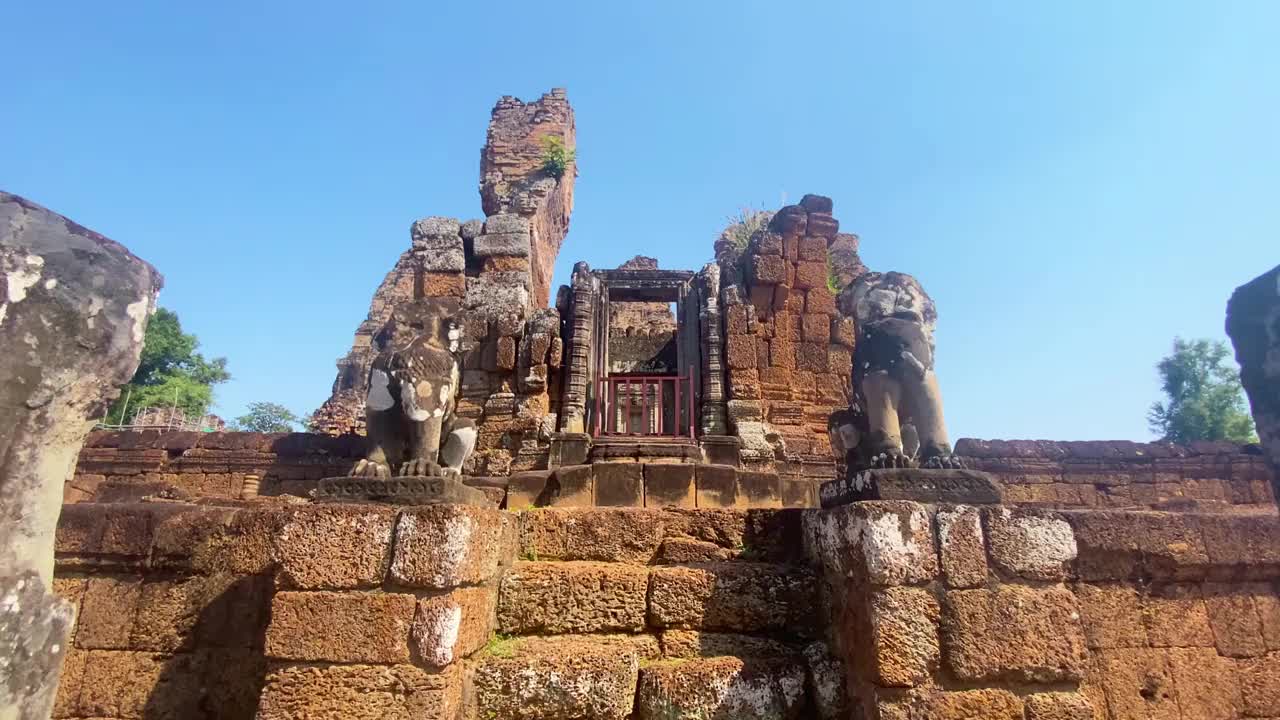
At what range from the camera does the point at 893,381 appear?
399 cm

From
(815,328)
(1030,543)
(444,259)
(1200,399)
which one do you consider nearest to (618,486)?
(1030,543)

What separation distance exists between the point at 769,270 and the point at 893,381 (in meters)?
5.55

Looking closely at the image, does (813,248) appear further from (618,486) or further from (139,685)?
(139,685)

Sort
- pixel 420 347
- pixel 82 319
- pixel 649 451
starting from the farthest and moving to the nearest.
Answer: pixel 649 451 < pixel 420 347 < pixel 82 319

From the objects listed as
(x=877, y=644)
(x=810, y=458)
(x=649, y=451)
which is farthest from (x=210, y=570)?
(x=810, y=458)

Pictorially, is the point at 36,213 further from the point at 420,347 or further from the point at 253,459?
the point at 253,459

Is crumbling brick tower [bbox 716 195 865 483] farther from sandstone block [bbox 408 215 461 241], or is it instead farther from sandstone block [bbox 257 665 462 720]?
sandstone block [bbox 257 665 462 720]

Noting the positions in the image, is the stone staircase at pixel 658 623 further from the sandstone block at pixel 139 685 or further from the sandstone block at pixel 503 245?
the sandstone block at pixel 503 245

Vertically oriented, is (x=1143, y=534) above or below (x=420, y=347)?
below

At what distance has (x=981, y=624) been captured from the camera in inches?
114

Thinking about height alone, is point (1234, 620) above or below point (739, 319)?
below

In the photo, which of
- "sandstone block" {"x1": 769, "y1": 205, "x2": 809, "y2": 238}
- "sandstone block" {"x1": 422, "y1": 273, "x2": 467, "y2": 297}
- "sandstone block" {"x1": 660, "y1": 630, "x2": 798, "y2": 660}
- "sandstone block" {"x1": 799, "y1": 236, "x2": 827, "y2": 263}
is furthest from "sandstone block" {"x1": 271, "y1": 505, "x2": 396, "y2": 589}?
"sandstone block" {"x1": 769, "y1": 205, "x2": 809, "y2": 238}

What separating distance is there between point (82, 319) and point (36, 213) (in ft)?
1.19

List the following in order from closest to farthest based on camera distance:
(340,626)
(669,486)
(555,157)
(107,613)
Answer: (340,626) → (107,613) → (669,486) → (555,157)
